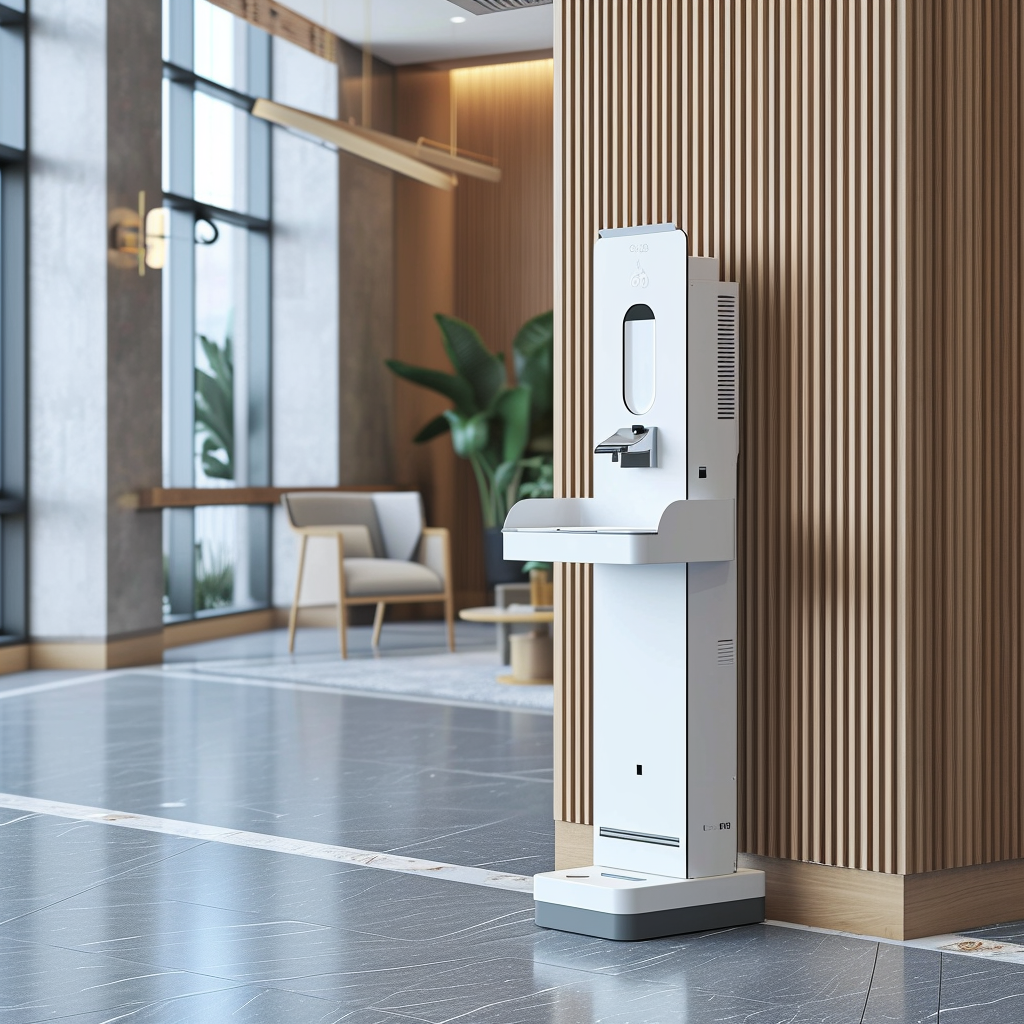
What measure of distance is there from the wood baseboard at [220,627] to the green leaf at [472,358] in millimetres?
2100

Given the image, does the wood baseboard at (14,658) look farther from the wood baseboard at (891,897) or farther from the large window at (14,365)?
the wood baseboard at (891,897)

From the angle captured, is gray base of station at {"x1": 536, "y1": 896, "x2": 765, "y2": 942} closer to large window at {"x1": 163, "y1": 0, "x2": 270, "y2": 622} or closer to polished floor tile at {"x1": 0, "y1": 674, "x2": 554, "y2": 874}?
polished floor tile at {"x1": 0, "y1": 674, "x2": 554, "y2": 874}

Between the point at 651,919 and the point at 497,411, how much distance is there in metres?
7.22

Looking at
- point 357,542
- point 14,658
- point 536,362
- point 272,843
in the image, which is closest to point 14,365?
point 14,658

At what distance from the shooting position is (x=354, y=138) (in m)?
8.16

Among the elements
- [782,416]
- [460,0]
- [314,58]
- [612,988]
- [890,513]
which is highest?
[314,58]

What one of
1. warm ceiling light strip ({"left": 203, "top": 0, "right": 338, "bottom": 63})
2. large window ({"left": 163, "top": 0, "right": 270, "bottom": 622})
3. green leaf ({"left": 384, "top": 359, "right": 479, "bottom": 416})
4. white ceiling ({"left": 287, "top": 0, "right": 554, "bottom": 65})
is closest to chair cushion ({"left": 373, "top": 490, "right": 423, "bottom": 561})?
A: large window ({"left": 163, "top": 0, "right": 270, "bottom": 622})

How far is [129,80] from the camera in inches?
299

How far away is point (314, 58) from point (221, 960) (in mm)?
8261

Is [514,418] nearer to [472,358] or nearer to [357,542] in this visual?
[472,358]

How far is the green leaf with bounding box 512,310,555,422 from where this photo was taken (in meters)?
9.98

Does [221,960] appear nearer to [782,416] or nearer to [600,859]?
[600,859]

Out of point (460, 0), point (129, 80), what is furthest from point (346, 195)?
point (460, 0)

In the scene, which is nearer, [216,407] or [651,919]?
[651,919]
